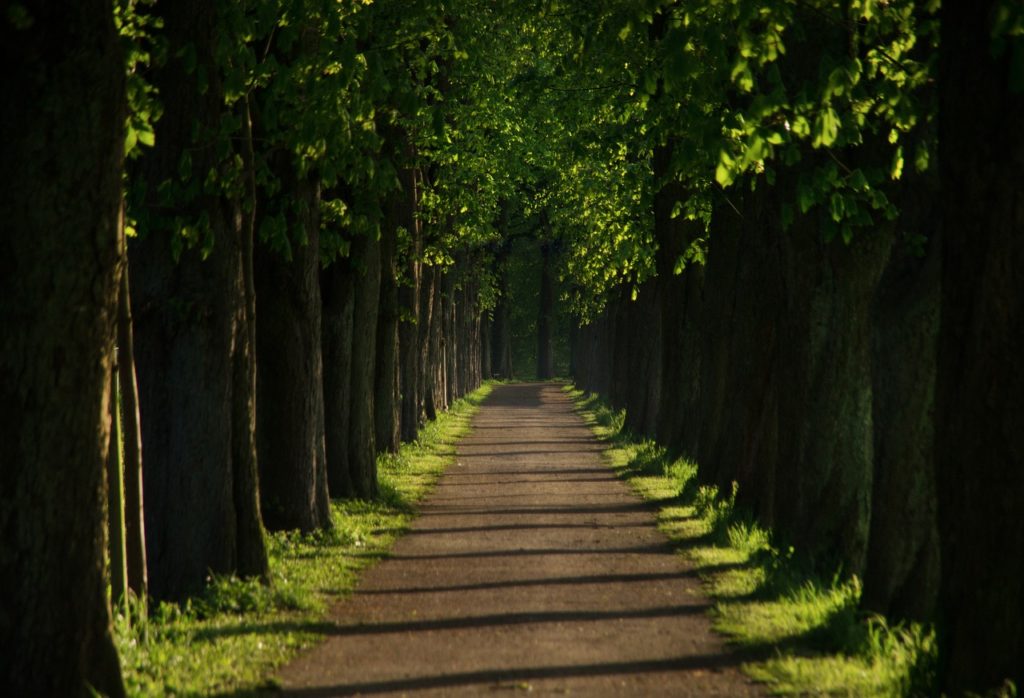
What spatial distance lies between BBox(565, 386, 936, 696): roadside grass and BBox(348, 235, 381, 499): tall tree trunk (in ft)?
13.5

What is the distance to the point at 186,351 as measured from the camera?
12.6m

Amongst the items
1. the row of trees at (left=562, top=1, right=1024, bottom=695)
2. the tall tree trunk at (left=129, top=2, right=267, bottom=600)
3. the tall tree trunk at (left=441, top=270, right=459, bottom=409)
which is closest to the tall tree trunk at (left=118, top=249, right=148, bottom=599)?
the tall tree trunk at (left=129, top=2, right=267, bottom=600)

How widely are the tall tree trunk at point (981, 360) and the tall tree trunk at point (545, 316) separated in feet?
211

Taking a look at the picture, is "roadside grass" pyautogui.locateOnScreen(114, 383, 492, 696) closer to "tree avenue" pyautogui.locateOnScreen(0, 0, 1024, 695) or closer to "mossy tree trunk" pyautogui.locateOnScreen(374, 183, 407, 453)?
"tree avenue" pyautogui.locateOnScreen(0, 0, 1024, 695)

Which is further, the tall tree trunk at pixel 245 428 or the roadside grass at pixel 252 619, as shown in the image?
the tall tree trunk at pixel 245 428

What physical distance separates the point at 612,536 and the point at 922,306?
298 inches

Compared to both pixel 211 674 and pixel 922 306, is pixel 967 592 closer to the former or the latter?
pixel 922 306

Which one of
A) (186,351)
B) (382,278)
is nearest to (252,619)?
(186,351)

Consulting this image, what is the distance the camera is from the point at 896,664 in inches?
377

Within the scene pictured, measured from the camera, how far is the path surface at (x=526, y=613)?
961 centimetres

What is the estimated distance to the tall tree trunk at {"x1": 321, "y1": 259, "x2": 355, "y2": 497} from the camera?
20.1 meters

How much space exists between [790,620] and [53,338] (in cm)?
625

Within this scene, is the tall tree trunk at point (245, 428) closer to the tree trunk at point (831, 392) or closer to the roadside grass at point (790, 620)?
the roadside grass at point (790, 620)

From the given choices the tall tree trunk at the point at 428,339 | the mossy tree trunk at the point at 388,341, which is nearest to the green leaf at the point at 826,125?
the mossy tree trunk at the point at 388,341
